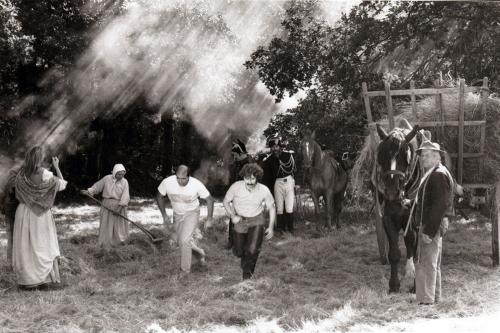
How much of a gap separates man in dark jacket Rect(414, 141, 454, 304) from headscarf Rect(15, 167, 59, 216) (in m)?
4.84

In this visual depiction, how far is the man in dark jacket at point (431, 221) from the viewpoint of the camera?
6469 millimetres

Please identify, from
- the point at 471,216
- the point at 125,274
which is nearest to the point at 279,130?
the point at 471,216

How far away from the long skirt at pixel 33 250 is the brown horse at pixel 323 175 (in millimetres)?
6374

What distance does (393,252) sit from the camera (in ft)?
24.8

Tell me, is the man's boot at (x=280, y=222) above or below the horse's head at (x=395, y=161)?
below

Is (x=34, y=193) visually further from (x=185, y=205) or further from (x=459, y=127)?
(x=459, y=127)

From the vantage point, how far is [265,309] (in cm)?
643

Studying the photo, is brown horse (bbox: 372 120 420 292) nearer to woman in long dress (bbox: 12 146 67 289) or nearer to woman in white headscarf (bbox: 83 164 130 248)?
woman in long dress (bbox: 12 146 67 289)

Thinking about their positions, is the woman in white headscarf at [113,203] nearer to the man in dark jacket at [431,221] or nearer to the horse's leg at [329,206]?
the horse's leg at [329,206]

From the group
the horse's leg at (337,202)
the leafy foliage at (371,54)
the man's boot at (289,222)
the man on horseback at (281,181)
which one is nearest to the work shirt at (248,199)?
the man on horseback at (281,181)

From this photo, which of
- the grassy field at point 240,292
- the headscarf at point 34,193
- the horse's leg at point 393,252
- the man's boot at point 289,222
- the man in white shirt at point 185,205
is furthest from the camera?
the man's boot at point 289,222

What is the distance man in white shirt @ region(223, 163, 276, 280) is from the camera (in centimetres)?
802

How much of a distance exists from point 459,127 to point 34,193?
6032 millimetres

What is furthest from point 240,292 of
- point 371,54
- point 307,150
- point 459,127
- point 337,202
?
point 371,54
